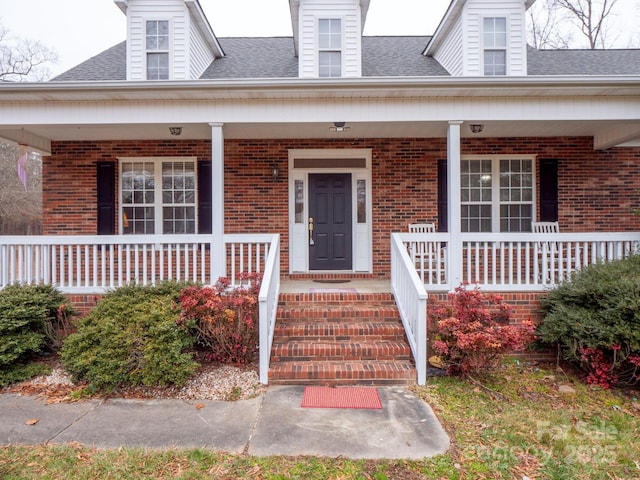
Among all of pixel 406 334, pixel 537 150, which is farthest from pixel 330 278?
pixel 537 150

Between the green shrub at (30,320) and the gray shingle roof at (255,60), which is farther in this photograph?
the gray shingle roof at (255,60)


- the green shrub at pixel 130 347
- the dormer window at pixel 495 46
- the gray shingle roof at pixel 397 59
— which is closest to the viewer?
the green shrub at pixel 130 347

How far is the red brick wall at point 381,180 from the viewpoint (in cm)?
778

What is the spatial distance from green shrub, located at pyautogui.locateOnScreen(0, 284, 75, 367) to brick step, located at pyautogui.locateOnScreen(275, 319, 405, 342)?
110 inches

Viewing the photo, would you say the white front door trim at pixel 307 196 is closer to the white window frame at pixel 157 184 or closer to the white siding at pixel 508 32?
the white window frame at pixel 157 184

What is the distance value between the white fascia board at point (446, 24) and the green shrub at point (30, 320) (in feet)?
26.4

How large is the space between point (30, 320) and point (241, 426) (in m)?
3.12

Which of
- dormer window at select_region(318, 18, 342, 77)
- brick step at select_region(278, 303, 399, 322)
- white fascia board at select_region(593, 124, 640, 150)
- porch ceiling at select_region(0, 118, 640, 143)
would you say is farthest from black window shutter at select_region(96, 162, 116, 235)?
white fascia board at select_region(593, 124, 640, 150)

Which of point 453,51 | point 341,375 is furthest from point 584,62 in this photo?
point 341,375

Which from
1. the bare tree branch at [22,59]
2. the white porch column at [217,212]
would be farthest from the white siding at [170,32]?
the bare tree branch at [22,59]

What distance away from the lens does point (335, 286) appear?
6824mm

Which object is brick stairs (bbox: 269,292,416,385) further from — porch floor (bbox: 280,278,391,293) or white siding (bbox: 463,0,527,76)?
white siding (bbox: 463,0,527,76)

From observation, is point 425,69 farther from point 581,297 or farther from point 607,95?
point 581,297

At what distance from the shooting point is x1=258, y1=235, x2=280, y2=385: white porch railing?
4.48m
